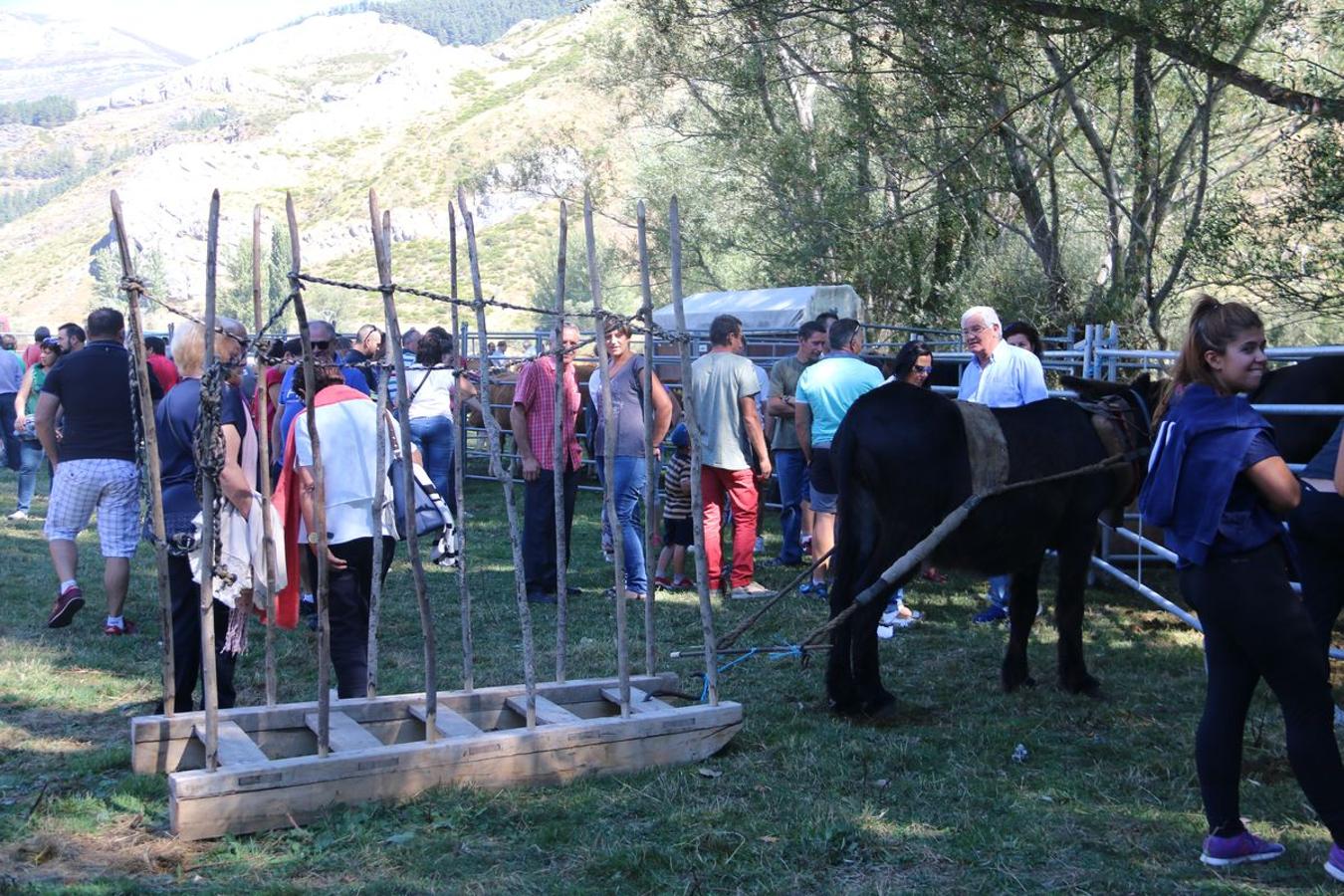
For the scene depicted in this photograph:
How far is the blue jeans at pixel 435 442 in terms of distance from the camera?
10766 millimetres

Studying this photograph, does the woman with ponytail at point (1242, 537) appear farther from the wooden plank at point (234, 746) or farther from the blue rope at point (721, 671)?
the wooden plank at point (234, 746)

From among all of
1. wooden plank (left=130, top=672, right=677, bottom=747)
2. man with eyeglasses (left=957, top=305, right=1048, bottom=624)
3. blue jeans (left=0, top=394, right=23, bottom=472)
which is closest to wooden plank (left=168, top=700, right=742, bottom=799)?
wooden plank (left=130, top=672, right=677, bottom=747)

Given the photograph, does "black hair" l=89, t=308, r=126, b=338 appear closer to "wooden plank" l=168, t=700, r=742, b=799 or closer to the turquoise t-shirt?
"wooden plank" l=168, t=700, r=742, b=799

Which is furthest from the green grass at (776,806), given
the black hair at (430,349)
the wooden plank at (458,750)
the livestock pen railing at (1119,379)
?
the black hair at (430,349)

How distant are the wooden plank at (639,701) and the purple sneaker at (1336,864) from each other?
244 cm

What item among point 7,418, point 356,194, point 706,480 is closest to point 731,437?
point 706,480

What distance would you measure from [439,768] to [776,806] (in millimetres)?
1246

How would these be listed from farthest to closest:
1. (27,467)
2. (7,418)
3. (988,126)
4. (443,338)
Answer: (7,418) < (27,467) < (988,126) < (443,338)

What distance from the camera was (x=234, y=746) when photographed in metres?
4.64

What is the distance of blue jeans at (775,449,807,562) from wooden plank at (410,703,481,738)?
Result: 15.2 feet

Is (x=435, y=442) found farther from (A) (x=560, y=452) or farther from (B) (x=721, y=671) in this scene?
(A) (x=560, y=452)

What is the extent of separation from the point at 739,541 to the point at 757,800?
4179 mm

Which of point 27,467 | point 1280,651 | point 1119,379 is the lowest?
point 27,467

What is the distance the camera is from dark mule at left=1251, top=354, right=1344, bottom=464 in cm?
721
